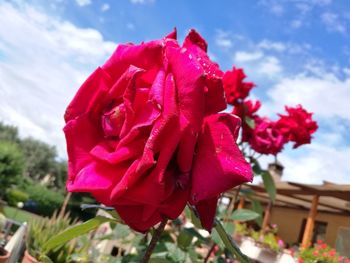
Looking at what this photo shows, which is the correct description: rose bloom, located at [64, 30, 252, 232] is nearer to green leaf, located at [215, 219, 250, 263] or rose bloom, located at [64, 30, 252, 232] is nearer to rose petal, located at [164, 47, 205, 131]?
rose petal, located at [164, 47, 205, 131]

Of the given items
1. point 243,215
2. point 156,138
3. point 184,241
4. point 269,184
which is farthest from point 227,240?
point 269,184

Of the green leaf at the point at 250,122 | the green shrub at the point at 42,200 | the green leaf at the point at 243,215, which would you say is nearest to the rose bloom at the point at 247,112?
the green leaf at the point at 250,122

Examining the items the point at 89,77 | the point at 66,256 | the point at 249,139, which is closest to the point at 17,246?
the point at 66,256

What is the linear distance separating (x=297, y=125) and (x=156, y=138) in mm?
1912

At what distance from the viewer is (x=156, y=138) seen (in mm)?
472

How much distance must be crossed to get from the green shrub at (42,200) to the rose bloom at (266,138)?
30983mm

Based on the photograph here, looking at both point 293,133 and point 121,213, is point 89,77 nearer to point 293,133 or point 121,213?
point 121,213

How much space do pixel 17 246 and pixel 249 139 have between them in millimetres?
1440

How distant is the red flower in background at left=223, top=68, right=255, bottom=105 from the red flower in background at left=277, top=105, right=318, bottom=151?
0.28 metres

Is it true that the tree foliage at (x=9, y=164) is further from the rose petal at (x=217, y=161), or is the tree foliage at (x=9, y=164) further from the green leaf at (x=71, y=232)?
the rose petal at (x=217, y=161)

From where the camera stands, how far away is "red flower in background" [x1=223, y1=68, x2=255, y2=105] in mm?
2084

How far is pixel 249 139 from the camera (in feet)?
7.29

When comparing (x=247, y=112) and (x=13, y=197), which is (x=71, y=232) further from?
(x=13, y=197)

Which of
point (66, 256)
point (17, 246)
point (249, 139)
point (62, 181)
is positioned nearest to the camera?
point (249, 139)
